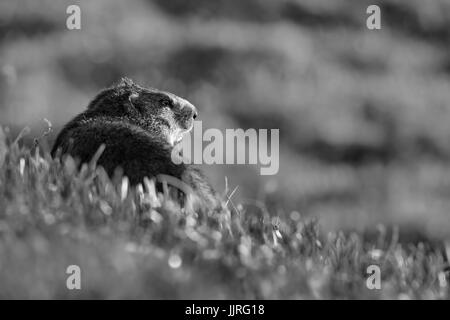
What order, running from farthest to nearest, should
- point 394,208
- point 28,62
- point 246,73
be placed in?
point 246,73
point 28,62
point 394,208

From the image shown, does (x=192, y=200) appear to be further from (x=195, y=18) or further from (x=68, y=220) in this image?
(x=195, y=18)

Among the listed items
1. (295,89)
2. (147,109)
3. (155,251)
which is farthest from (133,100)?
(295,89)

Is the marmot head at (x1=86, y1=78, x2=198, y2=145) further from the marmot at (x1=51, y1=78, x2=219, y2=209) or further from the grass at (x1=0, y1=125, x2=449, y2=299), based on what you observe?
the grass at (x1=0, y1=125, x2=449, y2=299)

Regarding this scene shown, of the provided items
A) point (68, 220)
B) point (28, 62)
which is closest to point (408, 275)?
point (68, 220)

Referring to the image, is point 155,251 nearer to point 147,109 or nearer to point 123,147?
point 123,147

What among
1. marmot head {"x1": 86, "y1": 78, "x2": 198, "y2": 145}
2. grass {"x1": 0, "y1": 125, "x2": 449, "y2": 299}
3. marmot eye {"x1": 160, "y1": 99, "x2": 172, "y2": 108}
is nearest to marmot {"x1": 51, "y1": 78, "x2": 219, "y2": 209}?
marmot head {"x1": 86, "y1": 78, "x2": 198, "y2": 145}
